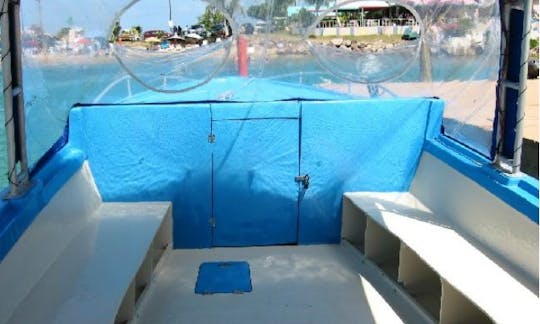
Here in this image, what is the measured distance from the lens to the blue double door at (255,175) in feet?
15.9

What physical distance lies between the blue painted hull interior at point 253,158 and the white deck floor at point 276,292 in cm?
20

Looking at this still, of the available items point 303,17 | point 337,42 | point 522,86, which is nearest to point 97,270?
point 303,17

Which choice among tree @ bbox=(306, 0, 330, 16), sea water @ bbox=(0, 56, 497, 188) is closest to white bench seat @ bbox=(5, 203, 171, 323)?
sea water @ bbox=(0, 56, 497, 188)

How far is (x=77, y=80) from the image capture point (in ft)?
14.7

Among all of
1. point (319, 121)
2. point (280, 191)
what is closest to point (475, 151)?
point (319, 121)

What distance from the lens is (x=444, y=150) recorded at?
4.79 meters

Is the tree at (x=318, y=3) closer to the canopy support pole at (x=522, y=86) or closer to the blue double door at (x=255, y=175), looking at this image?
the blue double door at (x=255, y=175)

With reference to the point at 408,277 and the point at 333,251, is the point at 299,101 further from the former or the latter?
the point at 408,277

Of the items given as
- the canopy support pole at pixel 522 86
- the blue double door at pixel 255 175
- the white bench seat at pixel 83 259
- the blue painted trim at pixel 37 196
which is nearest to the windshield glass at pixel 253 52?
the blue painted trim at pixel 37 196

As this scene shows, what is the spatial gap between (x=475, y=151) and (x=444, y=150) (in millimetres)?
305

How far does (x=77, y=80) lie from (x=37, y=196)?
3.74 feet

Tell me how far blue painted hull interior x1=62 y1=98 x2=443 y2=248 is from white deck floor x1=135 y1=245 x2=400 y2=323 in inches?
7.9

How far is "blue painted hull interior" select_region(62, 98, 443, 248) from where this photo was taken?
4812mm

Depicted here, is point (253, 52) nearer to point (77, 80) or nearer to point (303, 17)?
point (303, 17)
